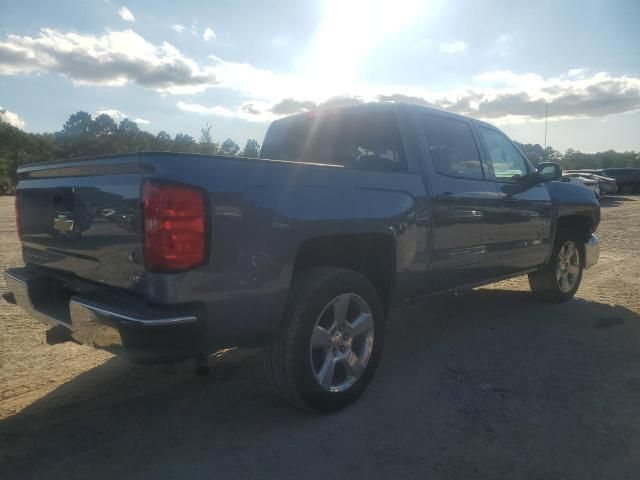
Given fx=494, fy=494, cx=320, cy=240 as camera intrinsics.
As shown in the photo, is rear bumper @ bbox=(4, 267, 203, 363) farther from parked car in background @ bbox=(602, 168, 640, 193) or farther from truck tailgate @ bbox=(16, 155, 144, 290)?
parked car in background @ bbox=(602, 168, 640, 193)

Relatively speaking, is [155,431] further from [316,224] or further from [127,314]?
[316,224]

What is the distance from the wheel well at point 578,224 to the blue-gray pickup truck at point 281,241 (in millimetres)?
1496

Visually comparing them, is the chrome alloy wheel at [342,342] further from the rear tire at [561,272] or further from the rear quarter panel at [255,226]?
the rear tire at [561,272]

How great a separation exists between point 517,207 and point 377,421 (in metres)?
2.57

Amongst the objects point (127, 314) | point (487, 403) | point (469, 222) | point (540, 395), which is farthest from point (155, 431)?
point (469, 222)

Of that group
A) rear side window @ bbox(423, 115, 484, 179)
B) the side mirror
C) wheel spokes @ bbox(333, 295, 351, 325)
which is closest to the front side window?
the side mirror

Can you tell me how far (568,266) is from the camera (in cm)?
561

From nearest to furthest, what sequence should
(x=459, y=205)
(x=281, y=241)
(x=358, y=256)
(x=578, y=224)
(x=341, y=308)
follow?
(x=281, y=241) → (x=341, y=308) → (x=358, y=256) → (x=459, y=205) → (x=578, y=224)

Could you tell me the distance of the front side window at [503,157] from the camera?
4.52m

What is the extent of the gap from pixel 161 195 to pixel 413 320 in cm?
338

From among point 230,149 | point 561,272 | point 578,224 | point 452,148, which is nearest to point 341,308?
point 452,148

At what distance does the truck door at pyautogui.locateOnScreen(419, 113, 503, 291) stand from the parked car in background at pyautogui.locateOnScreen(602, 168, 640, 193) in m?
30.7

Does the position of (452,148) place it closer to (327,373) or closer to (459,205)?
(459,205)

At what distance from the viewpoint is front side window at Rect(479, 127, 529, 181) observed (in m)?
4.52
